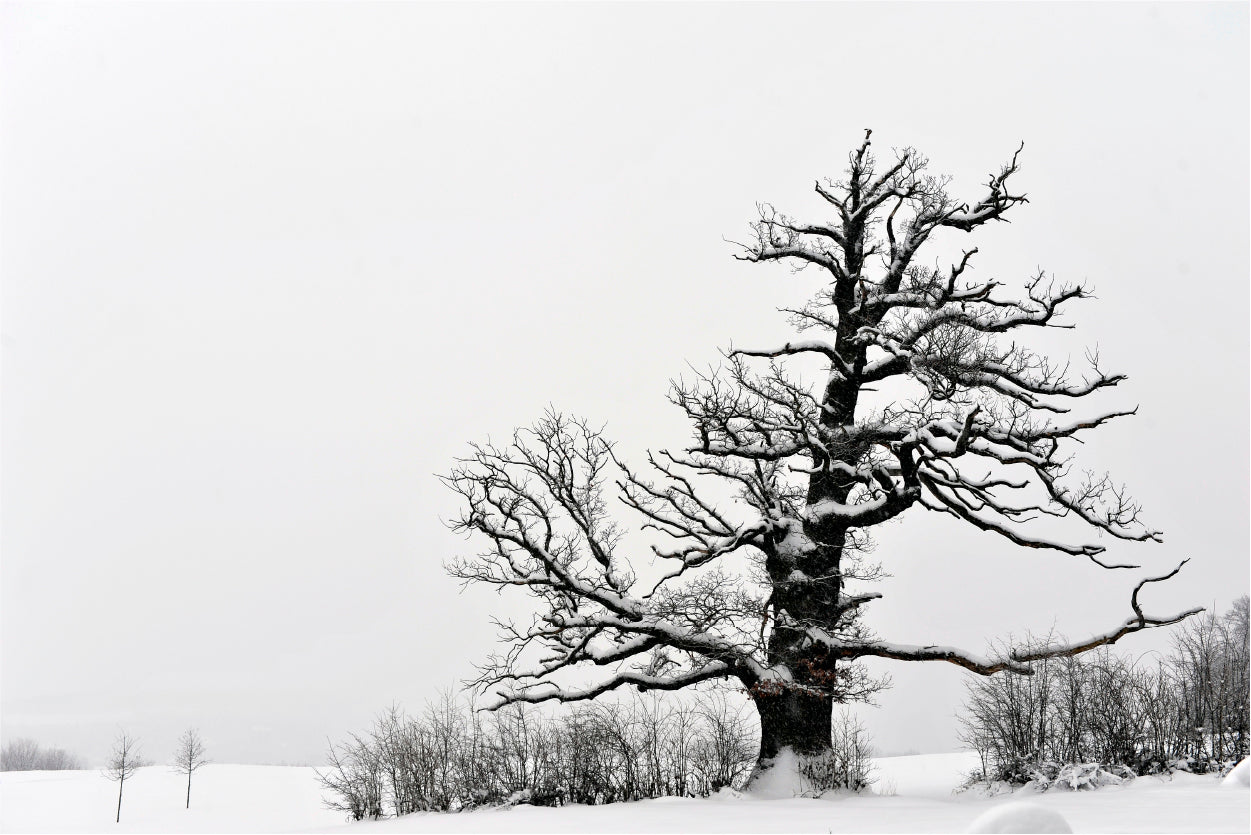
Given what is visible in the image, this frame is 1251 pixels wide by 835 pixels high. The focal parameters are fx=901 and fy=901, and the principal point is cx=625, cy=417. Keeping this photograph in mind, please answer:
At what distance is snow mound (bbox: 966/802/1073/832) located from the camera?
6.39 meters

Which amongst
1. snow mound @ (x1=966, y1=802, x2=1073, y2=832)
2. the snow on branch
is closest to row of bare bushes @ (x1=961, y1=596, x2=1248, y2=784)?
the snow on branch

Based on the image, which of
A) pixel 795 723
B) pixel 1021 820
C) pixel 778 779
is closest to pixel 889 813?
pixel 778 779

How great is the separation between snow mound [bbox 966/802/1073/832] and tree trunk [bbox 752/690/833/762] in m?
8.58

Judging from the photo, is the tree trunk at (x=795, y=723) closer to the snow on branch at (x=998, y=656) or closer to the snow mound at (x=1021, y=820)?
the snow on branch at (x=998, y=656)

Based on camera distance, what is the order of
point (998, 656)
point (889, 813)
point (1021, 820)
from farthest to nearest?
point (998, 656) < point (889, 813) < point (1021, 820)

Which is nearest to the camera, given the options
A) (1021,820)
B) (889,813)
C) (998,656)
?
(1021,820)

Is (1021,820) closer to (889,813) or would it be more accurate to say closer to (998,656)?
(889,813)

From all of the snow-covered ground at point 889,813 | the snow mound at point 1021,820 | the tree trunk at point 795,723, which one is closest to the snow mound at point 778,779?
the tree trunk at point 795,723

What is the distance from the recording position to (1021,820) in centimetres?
641

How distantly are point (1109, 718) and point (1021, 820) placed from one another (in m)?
10.3

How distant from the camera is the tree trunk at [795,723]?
14.9 metres

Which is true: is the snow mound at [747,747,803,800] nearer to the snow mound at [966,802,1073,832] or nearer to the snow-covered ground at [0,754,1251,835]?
the snow-covered ground at [0,754,1251,835]

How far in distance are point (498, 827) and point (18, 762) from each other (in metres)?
76.3

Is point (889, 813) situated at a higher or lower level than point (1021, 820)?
lower
